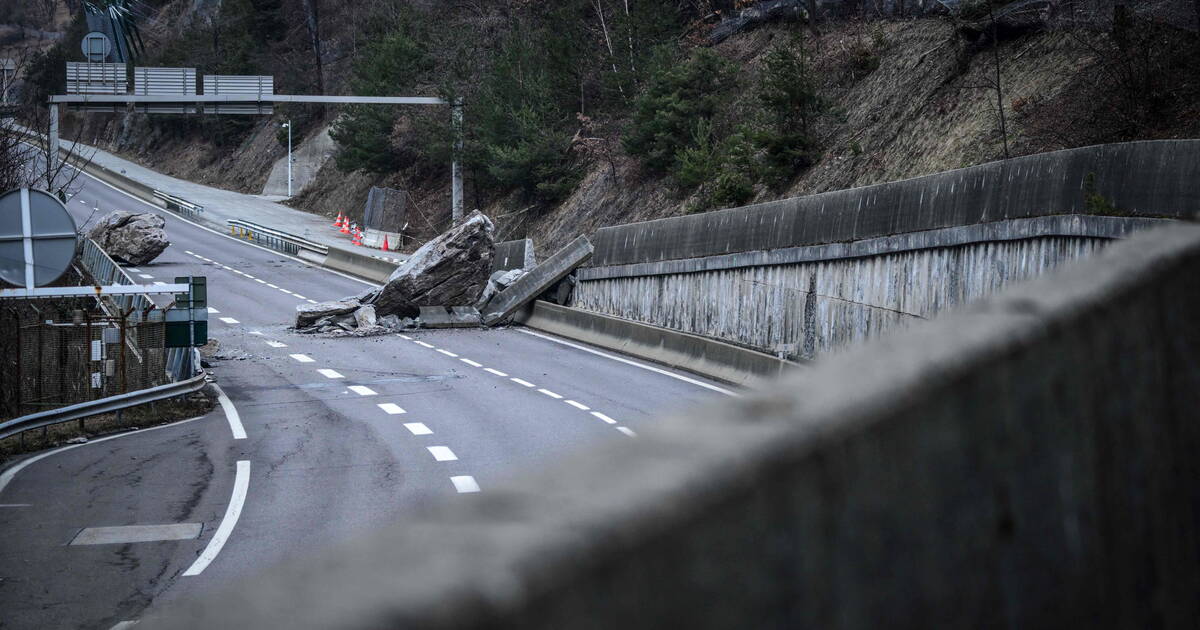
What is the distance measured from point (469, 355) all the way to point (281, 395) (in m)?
5.76

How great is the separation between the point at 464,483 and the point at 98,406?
305 inches

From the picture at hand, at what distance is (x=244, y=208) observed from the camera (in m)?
77.8

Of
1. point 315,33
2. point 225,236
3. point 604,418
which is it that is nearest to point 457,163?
point 225,236

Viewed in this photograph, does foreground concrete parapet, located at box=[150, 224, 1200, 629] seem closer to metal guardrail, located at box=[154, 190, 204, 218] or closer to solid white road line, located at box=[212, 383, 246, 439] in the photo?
solid white road line, located at box=[212, 383, 246, 439]

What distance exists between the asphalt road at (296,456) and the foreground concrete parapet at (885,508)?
0.39 ft

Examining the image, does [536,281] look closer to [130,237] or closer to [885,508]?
[130,237]

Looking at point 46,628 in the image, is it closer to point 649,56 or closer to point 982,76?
point 982,76

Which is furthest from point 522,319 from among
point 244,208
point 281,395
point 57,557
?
point 244,208

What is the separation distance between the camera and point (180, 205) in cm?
7356

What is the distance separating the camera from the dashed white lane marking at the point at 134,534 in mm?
11250

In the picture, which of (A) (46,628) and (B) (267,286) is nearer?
(A) (46,628)

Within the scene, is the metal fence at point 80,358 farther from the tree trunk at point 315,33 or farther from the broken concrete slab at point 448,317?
the tree trunk at point 315,33

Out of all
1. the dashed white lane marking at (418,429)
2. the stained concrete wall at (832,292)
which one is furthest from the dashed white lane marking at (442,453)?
the stained concrete wall at (832,292)

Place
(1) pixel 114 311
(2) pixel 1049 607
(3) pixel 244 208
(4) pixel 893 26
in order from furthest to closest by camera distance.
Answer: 1. (3) pixel 244 208
2. (4) pixel 893 26
3. (1) pixel 114 311
4. (2) pixel 1049 607
